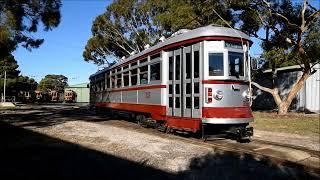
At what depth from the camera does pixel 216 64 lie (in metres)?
12.2

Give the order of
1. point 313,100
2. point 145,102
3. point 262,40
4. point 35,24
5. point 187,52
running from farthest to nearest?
point 313,100
point 262,40
point 35,24
point 145,102
point 187,52

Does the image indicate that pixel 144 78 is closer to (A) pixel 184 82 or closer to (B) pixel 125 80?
(B) pixel 125 80

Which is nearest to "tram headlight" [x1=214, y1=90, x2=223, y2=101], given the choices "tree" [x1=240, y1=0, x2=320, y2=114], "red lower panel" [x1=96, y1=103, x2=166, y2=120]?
"red lower panel" [x1=96, y1=103, x2=166, y2=120]

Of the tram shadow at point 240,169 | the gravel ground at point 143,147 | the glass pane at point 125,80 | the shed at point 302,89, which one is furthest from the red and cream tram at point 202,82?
the shed at point 302,89

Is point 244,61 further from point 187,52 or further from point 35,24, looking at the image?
point 35,24

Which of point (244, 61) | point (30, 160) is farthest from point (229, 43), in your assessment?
point (30, 160)

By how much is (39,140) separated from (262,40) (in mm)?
19019

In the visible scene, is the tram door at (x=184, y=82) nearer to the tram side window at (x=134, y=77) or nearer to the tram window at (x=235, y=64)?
the tram window at (x=235, y=64)

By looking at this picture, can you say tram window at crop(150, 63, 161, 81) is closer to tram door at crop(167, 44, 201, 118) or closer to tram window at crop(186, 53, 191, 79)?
tram door at crop(167, 44, 201, 118)

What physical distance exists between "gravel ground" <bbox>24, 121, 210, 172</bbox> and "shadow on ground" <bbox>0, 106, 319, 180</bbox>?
286mm

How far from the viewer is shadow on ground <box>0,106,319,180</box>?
780 cm

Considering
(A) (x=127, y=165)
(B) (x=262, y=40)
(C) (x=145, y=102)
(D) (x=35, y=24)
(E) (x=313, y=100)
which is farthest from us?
(E) (x=313, y=100)

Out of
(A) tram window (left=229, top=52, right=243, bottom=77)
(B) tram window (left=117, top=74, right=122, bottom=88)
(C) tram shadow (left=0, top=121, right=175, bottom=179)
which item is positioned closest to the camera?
(C) tram shadow (left=0, top=121, right=175, bottom=179)

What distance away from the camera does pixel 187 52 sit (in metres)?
13.0
